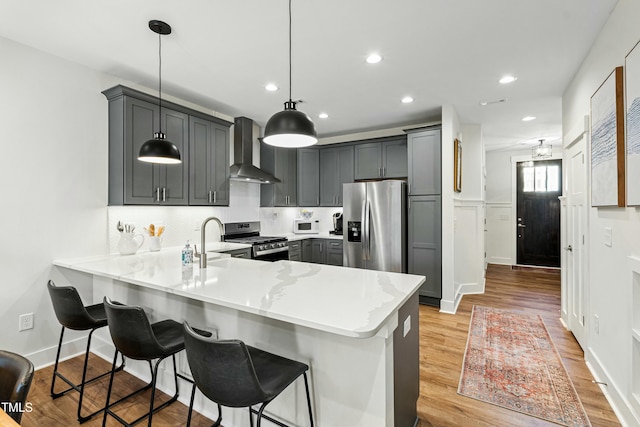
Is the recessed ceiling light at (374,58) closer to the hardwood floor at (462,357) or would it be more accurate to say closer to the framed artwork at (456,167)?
the framed artwork at (456,167)

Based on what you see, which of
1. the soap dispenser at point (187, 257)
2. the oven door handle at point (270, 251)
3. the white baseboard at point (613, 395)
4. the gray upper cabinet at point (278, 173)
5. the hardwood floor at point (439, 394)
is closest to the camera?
the white baseboard at point (613, 395)

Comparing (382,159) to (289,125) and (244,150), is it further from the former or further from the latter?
(289,125)

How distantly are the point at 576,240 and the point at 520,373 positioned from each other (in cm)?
148

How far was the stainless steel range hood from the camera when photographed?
438cm

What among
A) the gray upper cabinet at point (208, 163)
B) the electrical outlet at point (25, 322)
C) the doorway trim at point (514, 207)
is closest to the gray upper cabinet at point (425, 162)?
the gray upper cabinet at point (208, 163)

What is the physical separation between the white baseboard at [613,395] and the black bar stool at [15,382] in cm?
297

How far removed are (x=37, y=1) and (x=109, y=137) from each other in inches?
50.3

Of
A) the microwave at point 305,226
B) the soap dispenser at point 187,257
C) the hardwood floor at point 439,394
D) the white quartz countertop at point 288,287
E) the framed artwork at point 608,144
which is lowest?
the hardwood floor at point 439,394

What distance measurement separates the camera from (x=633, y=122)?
172cm

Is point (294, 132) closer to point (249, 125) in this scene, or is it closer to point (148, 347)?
point (148, 347)

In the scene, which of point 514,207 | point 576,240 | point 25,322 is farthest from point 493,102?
point 25,322

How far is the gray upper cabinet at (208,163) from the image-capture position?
11.9ft

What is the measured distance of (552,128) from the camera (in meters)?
5.09

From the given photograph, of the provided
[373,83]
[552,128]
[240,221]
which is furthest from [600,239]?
[240,221]
